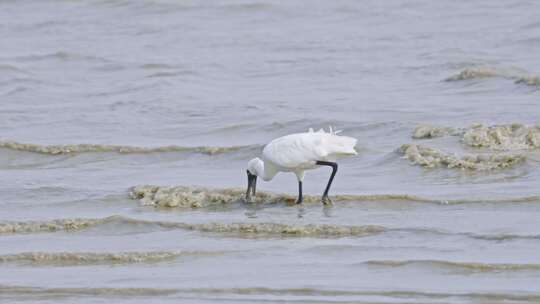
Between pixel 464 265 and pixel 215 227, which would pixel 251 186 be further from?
pixel 464 265

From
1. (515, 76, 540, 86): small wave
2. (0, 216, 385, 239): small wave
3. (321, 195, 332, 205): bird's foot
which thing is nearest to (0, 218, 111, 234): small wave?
(0, 216, 385, 239): small wave

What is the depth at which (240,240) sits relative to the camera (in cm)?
905

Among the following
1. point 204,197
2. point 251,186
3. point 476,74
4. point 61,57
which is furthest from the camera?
point 61,57

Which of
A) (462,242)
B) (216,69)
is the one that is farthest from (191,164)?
(216,69)

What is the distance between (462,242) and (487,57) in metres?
9.58

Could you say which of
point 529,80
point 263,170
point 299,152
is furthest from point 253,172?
point 529,80

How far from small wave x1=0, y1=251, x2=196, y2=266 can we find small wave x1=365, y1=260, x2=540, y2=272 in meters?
1.37

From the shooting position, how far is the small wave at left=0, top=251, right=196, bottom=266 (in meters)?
8.46

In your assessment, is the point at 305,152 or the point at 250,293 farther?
the point at 305,152

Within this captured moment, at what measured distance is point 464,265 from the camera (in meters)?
7.86

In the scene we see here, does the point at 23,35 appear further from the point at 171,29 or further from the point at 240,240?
the point at 240,240

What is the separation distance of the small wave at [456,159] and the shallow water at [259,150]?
2cm

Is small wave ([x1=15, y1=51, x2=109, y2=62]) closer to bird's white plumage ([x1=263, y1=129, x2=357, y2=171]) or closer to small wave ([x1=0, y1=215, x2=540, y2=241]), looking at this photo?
bird's white plumage ([x1=263, y1=129, x2=357, y2=171])

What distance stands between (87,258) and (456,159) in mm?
4135
